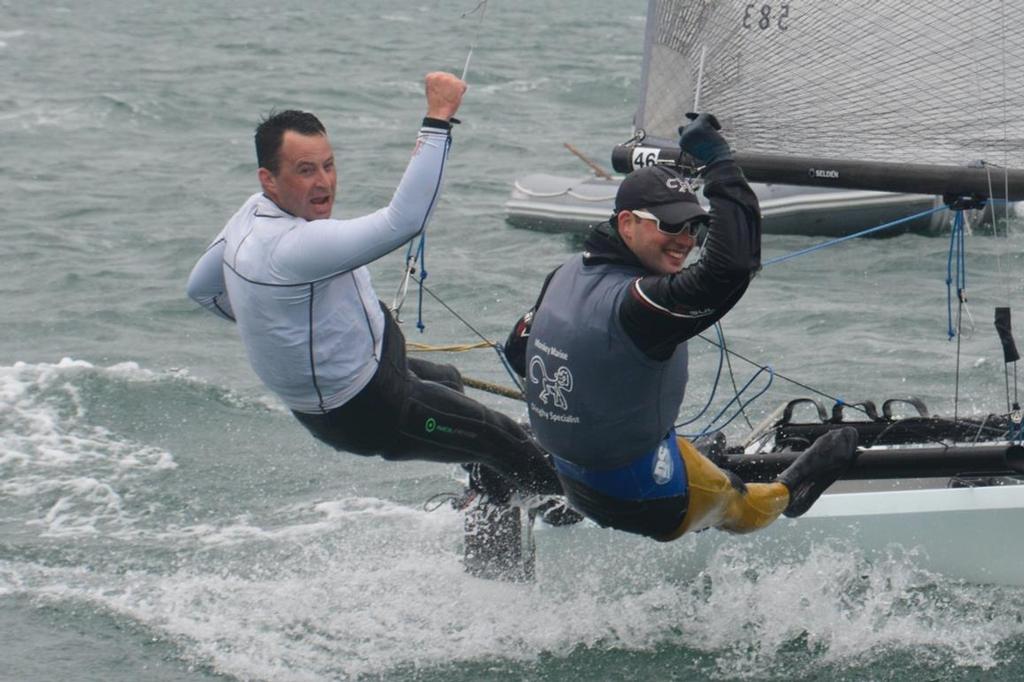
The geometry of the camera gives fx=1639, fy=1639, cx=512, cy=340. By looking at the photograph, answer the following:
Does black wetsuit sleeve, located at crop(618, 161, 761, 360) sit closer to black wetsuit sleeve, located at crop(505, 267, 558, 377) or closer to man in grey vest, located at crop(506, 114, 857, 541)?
man in grey vest, located at crop(506, 114, 857, 541)

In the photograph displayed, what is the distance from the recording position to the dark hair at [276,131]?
169 inches

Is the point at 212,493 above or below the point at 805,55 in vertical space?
below

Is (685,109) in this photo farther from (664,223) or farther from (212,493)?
(212,493)

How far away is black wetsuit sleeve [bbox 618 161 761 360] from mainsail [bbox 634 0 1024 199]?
136 centimetres

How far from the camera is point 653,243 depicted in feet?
13.6

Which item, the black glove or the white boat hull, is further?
the white boat hull

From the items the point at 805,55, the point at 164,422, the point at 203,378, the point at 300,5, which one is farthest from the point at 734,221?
the point at 300,5

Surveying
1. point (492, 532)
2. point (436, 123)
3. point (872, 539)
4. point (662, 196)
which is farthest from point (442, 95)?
point (872, 539)

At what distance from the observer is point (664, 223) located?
4.12 meters

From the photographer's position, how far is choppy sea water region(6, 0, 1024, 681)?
511cm

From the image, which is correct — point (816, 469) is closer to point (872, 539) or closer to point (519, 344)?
point (872, 539)

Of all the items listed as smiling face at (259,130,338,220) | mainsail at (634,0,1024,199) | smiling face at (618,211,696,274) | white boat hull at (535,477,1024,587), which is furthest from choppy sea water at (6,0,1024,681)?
smiling face at (259,130,338,220)

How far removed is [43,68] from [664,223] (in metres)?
19.4

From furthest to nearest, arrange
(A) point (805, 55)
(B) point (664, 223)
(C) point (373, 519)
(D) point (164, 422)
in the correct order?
(D) point (164, 422) → (C) point (373, 519) → (A) point (805, 55) → (B) point (664, 223)
